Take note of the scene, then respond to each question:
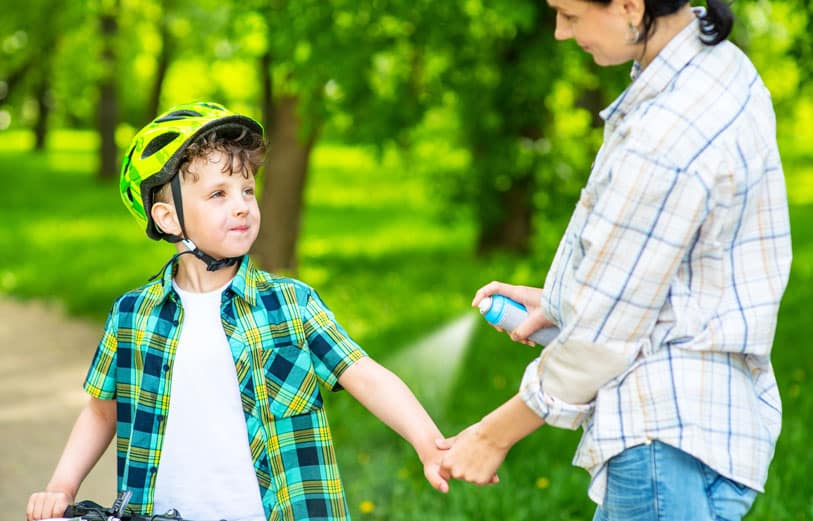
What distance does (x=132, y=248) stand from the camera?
12.4 m

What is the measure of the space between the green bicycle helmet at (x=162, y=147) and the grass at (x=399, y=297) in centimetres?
216

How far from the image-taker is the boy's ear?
103 inches

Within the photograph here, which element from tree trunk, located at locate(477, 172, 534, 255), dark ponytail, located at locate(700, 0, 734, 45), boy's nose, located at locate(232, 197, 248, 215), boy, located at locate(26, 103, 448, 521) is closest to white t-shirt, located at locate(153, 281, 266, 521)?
boy, located at locate(26, 103, 448, 521)

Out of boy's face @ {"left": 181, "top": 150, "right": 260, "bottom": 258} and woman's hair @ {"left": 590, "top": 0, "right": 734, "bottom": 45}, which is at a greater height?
woman's hair @ {"left": 590, "top": 0, "right": 734, "bottom": 45}

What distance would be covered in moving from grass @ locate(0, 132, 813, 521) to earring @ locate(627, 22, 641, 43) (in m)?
2.64

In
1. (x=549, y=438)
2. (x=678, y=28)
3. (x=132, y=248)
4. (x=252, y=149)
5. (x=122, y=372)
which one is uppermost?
(x=678, y=28)

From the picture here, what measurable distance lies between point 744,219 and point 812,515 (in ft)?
8.19

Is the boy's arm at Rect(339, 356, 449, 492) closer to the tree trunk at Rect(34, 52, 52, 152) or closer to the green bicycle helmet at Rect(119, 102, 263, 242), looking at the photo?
the green bicycle helmet at Rect(119, 102, 263, 242)

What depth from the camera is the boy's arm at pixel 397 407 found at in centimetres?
248

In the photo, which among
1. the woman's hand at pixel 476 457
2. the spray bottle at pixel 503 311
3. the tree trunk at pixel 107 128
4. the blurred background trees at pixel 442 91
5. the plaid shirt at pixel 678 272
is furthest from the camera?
the tree trunk at pixel 107 128

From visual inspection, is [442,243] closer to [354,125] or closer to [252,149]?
[354,125]

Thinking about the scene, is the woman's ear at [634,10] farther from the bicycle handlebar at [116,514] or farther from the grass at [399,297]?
the grass at [399,297]

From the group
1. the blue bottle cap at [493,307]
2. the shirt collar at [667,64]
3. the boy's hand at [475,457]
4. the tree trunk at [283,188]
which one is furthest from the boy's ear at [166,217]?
the tree trunk at [283,188]

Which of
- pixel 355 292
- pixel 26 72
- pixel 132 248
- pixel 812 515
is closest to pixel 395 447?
pixel 812 515
